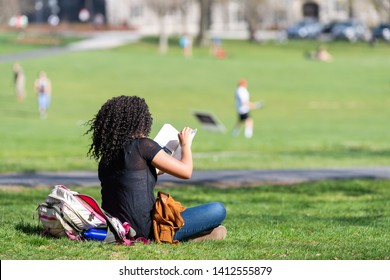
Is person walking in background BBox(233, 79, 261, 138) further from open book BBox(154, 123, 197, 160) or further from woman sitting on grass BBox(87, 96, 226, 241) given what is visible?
woman sitting on grass BBox(87, 96, 226, 241)

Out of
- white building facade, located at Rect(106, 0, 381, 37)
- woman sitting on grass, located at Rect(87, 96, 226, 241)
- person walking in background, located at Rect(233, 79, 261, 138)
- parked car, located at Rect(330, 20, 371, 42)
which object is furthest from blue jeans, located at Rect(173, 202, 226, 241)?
white building facade, located at Rect(106, 0, 381, 37)

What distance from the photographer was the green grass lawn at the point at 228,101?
26.5 metres

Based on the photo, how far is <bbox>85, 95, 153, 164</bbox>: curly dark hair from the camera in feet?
28.6

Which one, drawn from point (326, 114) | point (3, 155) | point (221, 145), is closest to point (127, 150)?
point (3, 155)

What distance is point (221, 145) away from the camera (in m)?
30.4

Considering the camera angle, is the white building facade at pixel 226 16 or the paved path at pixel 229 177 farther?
the white building facade at pixel 226 16

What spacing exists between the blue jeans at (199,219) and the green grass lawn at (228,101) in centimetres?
1199

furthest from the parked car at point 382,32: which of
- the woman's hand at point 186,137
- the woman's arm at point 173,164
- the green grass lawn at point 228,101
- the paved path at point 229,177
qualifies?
the woman's arm at point 173,164

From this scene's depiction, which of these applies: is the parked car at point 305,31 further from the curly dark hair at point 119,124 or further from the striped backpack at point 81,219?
the striped backpack at point 81,219

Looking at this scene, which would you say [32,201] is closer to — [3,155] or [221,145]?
[3,155]

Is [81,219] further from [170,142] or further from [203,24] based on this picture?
[203,24]

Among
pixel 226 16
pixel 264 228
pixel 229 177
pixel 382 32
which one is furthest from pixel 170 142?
pixel 226 16

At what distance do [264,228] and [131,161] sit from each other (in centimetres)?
238

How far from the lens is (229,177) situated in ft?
61.9
